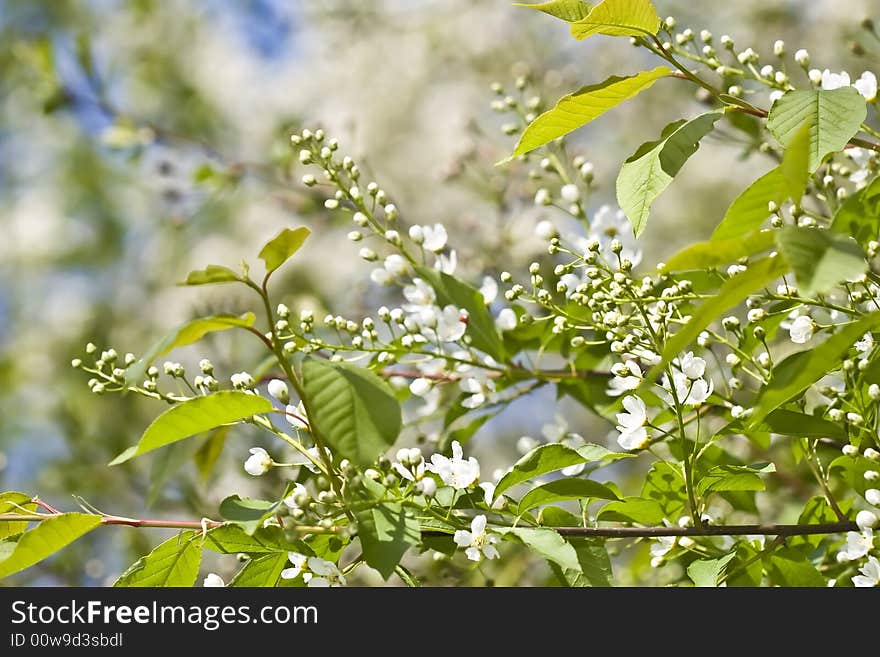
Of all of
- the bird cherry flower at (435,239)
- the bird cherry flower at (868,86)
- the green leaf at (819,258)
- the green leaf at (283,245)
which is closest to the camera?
the green leaf at (819,258)

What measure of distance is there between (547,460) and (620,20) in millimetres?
A: 313

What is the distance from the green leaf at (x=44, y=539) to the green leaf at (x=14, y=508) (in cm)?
4

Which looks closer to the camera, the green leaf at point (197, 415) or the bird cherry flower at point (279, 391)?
the green leaf at point (197, 415)

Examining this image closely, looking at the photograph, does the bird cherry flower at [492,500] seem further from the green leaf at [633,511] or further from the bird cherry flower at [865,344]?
the bird cherry flower at [865,344]

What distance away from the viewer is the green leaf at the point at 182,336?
0.48 m

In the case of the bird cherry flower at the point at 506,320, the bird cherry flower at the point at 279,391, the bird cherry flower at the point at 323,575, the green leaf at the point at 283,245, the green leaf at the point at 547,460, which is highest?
the bird cherry flower at the point at 506,320

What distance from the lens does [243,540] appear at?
0.63m

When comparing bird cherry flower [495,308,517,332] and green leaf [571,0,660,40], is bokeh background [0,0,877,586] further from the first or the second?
green leaf [571,0,660,40]

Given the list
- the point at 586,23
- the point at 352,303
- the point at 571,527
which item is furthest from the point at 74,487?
the point at 586,23

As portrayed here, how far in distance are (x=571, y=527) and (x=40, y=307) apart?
2886mm

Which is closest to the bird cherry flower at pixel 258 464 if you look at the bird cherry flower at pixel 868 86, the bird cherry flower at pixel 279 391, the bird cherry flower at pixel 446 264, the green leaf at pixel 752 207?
→ the bird cherry flower at pixel 279 391

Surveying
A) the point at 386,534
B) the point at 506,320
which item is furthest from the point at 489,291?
the point at 386,534

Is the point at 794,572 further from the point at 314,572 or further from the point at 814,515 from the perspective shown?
the point at 314,572
